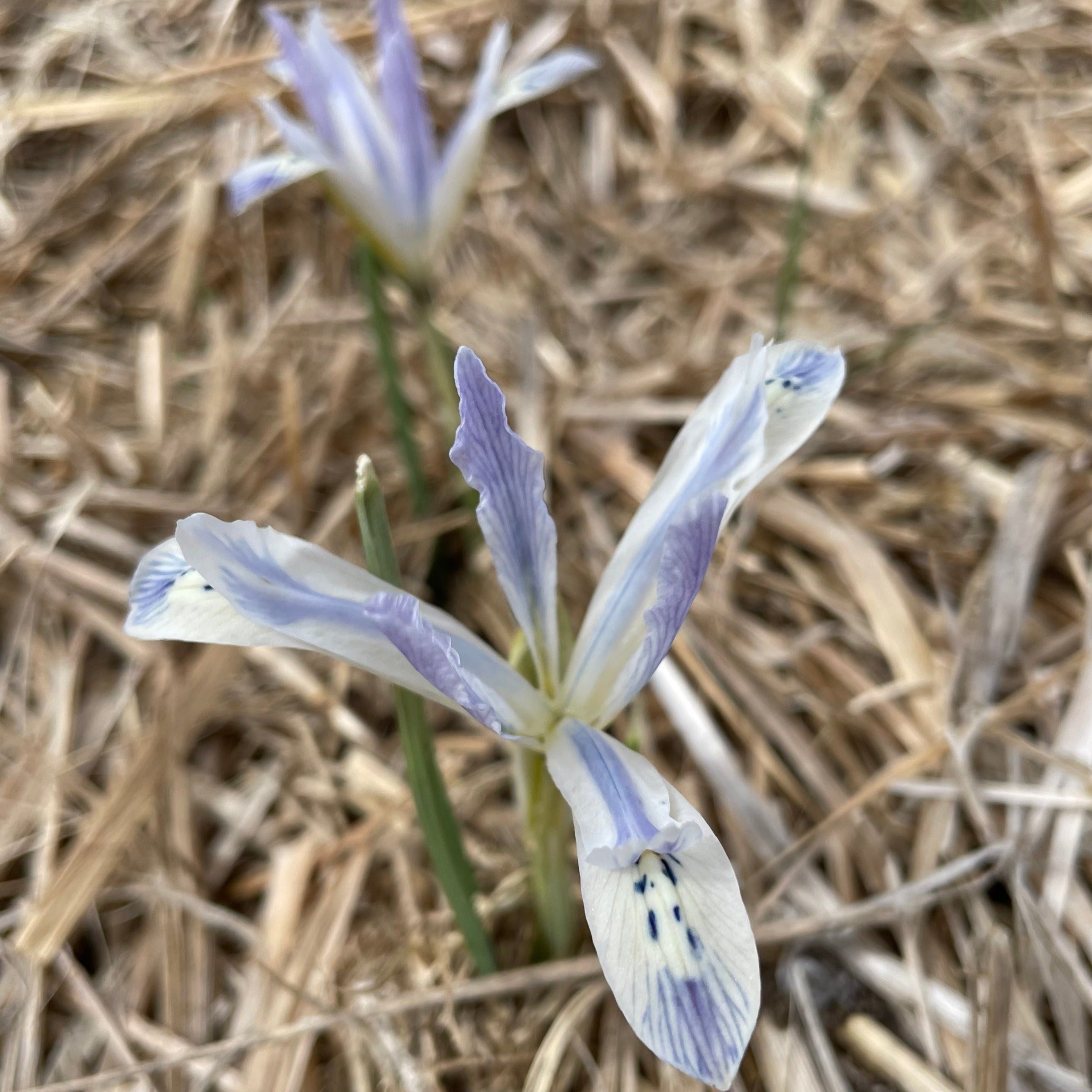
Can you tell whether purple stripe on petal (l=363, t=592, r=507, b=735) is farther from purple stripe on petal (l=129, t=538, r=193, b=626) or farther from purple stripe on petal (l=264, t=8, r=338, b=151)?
purple stripe on petal (l=264, t=8, r=338, b=151)

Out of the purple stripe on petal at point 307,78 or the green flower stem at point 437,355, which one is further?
the green flower stem at point 437,355

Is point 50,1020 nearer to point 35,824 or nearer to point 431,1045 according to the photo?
point 35,824

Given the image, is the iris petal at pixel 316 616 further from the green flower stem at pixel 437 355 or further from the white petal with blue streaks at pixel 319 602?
the green flower stem at pixel 437 355

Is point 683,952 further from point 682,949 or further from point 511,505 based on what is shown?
point 511,505

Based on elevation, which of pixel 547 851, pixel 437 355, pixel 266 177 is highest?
pixel 266 177

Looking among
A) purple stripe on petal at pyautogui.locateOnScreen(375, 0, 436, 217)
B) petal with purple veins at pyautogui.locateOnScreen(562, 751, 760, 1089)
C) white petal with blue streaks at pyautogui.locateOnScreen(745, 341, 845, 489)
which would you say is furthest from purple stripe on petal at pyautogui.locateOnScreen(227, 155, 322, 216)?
petal with purple veins at pyautogui.locateOnScreen(562, 751, 760, 1089)

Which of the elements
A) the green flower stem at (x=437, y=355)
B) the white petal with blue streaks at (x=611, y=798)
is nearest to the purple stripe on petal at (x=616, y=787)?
the white petal with blue streaks at (x=611, y=798)

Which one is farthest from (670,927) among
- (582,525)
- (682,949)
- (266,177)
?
(266,177)
